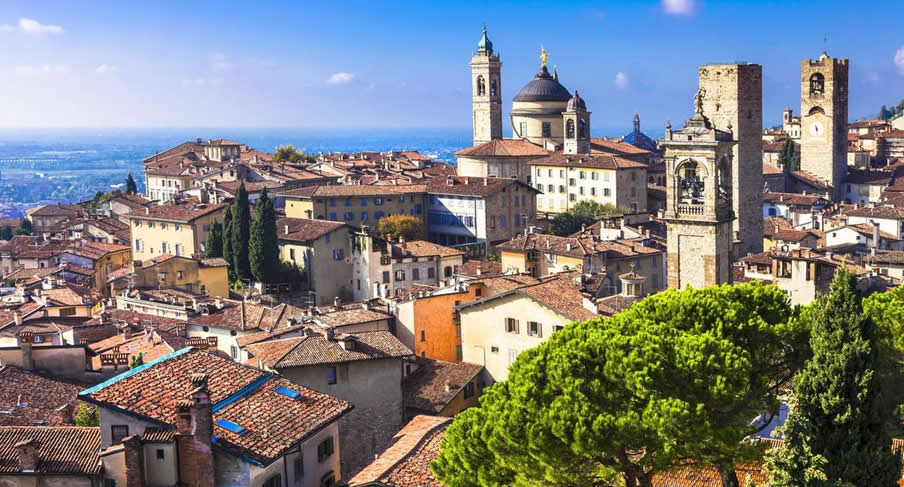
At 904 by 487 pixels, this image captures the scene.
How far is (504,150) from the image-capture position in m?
72.1

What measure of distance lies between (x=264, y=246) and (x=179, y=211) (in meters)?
10.5

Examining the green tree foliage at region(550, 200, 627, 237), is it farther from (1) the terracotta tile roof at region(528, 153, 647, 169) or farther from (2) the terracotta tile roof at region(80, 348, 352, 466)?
Result: (2) the terracotta tile roof at region(80, 348, 352, 466)

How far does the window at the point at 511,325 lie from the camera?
29.9m

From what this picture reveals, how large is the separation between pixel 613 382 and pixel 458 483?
245 centimetres

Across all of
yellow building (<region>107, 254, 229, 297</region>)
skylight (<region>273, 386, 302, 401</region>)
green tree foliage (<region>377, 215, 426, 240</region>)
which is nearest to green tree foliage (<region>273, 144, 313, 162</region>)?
green tree foliage (<region>377, 215, 426, 240</region>)

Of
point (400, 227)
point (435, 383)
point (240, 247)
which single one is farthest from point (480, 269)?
point (435, 383)

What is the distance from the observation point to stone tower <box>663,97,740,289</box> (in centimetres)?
3031

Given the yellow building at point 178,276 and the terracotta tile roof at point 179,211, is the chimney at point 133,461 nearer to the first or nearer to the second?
the yellow building at point 178,276

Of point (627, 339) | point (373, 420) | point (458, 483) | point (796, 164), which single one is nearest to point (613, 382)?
point (627, 339)

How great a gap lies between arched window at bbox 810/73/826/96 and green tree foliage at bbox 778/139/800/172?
241 inches

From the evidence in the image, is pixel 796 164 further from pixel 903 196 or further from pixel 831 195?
pixel 903 196

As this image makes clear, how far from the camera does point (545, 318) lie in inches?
1158

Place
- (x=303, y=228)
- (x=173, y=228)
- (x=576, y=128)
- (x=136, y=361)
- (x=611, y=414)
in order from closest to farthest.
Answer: (x=611, y=414)
(x=136, y=361)
(x=303, y=228)
(x=173, y=228)
(x=576, y=128)

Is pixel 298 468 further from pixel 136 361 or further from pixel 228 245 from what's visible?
pixel 228 245
